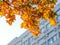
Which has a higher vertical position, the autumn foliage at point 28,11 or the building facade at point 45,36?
the autumn foliage at point 28,11

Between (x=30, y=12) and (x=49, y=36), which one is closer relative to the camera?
(x=30, y=12)

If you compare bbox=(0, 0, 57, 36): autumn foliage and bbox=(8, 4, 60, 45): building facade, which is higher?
bbox=(0, 0, 57, 36): autumn foliage

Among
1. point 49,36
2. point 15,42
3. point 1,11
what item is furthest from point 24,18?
point 15,42

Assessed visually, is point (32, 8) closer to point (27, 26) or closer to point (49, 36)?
point (27, 26)

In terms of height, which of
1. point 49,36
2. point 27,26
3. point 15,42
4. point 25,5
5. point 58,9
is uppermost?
point 25,5

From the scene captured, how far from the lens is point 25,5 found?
742cm

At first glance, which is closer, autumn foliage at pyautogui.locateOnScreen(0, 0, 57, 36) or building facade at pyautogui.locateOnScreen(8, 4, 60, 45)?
autumn foliage at pyautogui.locateOnScreen(0, 0, 57, 36)

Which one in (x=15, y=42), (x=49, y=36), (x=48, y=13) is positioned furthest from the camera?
(x=15, y=42)

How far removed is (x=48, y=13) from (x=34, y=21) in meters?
0.46

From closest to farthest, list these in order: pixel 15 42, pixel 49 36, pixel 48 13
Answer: pixel 48 13 < pixel 49 36 < pixel 15 42

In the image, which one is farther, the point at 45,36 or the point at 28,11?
the point at 45,36

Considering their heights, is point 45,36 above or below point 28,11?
below

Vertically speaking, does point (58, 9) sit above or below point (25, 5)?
below

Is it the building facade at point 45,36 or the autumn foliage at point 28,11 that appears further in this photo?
the building facade at point 45,36
